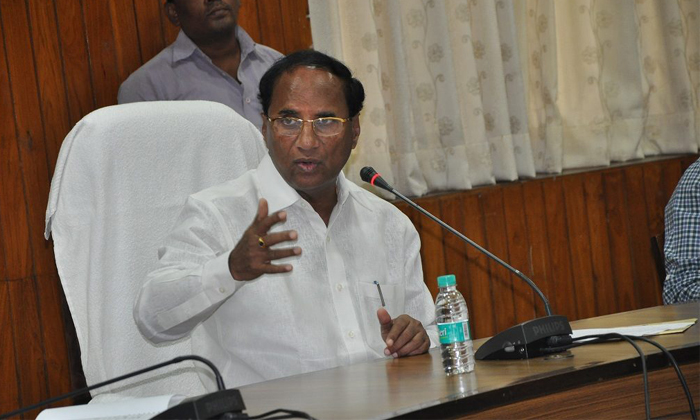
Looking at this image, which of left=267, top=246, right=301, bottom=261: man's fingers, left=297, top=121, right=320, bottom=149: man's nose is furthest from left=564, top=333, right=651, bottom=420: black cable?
left=297, top=121, right=320, bottom=149: man's nose

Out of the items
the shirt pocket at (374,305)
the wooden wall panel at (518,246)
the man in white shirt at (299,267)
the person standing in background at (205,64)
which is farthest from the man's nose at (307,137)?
the wooden wall panel at (518,246)

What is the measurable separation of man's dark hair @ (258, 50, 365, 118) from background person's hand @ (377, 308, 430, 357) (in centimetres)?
64

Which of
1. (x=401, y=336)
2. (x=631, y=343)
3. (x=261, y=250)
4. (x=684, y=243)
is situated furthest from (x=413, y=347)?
(x=684, y=243)

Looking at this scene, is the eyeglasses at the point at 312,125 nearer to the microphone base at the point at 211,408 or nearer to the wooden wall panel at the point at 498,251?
the microphone base at the point at 211,408

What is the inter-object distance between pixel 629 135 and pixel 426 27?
3.54 feet

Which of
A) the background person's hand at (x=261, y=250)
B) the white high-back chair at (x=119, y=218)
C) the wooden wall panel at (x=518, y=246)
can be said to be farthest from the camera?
the wooden wall panel at (x=518, y=246)

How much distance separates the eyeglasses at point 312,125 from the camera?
2369 millimetres

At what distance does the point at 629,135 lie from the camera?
4238 millimetres

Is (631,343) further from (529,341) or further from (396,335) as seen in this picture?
(396,335)

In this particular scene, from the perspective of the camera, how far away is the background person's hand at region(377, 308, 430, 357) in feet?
6.81

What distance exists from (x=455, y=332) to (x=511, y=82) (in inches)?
94.6

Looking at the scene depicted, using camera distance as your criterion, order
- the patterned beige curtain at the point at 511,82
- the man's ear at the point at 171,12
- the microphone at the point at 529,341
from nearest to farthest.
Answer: the microphone at the point at 529,341
the man's ear at the point at 171,12
the patterned beige curtain at the point at 511,82

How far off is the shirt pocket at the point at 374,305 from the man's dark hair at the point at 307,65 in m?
0.45

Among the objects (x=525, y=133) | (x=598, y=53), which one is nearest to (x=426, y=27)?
(x=525, y=133)
